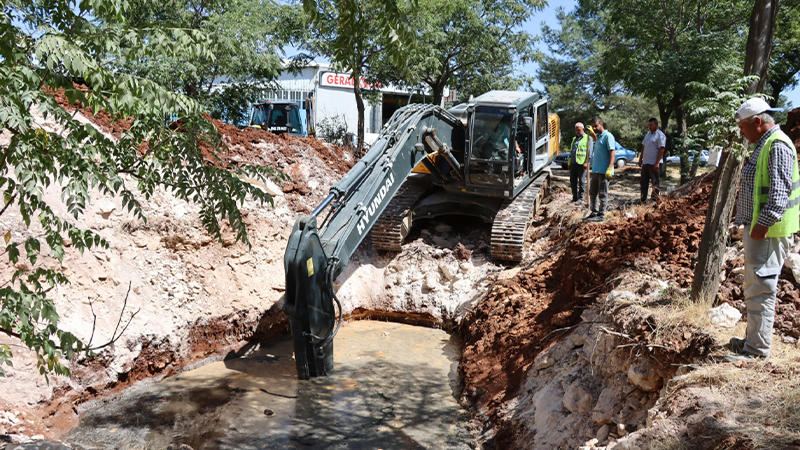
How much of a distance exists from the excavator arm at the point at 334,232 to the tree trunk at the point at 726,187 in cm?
374

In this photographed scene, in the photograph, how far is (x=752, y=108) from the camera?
432cm

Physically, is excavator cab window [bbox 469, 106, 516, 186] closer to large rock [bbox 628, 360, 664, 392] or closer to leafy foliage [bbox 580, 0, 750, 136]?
large rock [bbox 628, 360, 664, 392]

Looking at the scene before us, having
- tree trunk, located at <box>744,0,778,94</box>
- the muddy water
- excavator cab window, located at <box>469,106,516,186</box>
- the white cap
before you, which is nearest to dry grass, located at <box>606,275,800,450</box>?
the white cap

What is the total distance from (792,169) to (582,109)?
99.8 ft

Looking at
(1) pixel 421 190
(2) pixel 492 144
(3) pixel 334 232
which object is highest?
(2) pixel 492 144

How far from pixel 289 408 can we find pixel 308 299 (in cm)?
132

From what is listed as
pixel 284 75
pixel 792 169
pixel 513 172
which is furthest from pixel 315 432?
pixel 284 75

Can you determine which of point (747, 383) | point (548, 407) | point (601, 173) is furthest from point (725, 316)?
point (601, 173)

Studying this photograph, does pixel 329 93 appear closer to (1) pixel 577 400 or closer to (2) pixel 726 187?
(1) pixel 577 400

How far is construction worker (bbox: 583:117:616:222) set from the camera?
981 cm

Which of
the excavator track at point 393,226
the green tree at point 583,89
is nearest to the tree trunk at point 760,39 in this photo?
the excavator track at point 393,226

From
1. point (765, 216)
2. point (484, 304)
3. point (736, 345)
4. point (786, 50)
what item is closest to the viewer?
point (765, 216)

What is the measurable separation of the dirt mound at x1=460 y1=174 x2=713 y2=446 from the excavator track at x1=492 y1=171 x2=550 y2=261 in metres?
A: 0.90

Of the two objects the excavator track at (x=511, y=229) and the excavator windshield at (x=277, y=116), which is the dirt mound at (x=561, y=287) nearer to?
the excavator track at (x=511, y=229)
